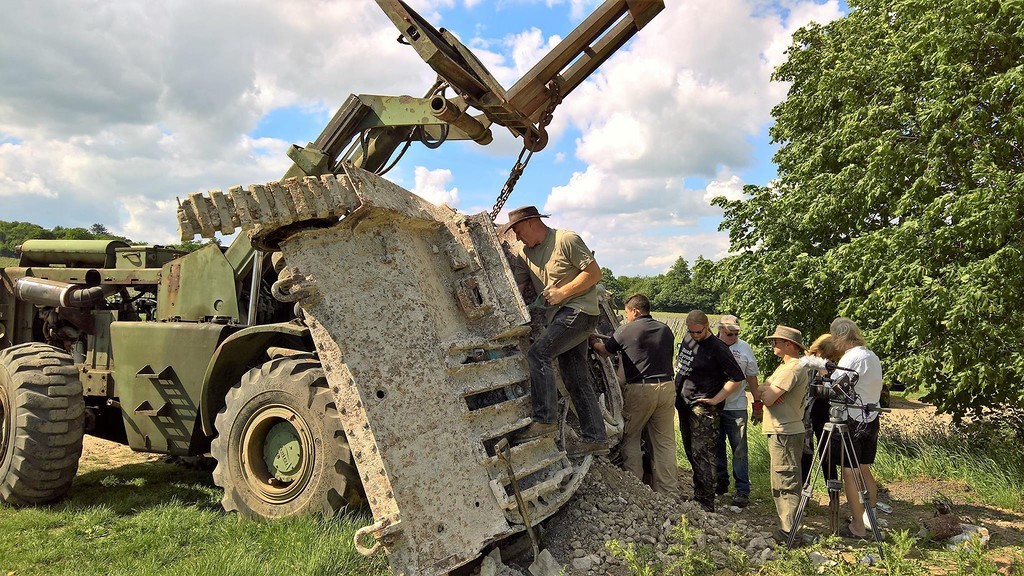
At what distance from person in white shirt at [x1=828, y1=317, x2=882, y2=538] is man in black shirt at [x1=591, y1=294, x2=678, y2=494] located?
4.77 feet

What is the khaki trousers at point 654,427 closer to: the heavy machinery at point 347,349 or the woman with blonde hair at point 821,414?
the heavy machinery at point 347,349

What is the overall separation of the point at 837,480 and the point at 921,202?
16.4ft

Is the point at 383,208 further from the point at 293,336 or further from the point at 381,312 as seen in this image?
the point at 293,336

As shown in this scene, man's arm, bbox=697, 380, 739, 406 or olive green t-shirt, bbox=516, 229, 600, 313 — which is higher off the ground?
olive green t-shirt, bbox=516, 229, 600, 313

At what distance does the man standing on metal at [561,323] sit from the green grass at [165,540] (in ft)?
4.71

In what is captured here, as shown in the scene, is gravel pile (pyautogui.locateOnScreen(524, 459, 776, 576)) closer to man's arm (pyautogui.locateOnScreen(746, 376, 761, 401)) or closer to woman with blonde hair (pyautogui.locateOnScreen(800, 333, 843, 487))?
woman with blonde hair (pyautogui.locateOnScreen(800, 333, 843, 487))

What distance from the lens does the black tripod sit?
483 centimetres

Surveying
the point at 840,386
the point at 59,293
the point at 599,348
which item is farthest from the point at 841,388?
the point at 59,293

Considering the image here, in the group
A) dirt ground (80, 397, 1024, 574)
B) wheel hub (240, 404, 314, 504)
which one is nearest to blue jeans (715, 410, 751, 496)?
dirt ground (80, 397, 1024, 574)

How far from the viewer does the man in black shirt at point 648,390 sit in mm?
5992

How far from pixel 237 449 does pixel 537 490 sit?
2.41m

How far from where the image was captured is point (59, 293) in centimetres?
675

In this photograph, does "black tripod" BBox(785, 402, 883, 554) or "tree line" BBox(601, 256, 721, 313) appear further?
"tree line" BBox(601, 256, 721, 313)

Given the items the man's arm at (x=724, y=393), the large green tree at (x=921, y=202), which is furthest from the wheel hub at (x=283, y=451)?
the large green tree at (x=921, y=202)
